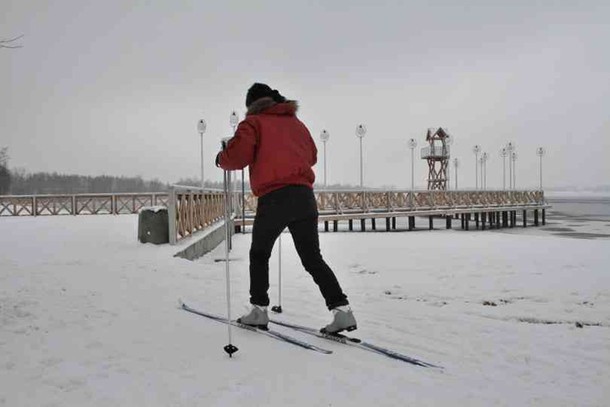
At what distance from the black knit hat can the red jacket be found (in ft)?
0.21

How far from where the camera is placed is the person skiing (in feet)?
10.4

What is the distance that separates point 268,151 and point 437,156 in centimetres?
5094

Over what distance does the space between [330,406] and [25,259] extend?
6.59 m

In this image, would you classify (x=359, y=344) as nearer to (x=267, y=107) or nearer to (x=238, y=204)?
(x=267, y=107)

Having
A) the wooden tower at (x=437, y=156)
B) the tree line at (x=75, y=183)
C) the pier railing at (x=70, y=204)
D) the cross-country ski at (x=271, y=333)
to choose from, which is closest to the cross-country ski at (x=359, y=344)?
the cross-country ski at (x=271, y=333)

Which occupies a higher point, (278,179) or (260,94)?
(260,94)

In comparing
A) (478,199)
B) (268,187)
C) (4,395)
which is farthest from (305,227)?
(478,199)

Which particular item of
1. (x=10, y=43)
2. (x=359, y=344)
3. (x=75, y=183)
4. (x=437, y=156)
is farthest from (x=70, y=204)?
(x=75, y=183)

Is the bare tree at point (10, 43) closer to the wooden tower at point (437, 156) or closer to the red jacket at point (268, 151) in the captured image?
the red jacket at point (268, 151)

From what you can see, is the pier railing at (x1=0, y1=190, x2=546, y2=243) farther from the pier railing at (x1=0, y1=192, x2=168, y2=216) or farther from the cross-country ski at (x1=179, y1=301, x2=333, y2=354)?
the cross-country ski at (x1=179, y1=301, x2=333, y2=354)

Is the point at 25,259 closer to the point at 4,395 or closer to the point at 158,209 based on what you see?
the point at 158,209

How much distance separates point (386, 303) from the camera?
4.94m

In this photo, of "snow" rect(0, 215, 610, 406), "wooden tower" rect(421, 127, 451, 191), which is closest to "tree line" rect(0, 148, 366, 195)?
→ "wooden tower" rect(421, 127, 451, 191)

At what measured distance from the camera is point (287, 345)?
3090 mm
